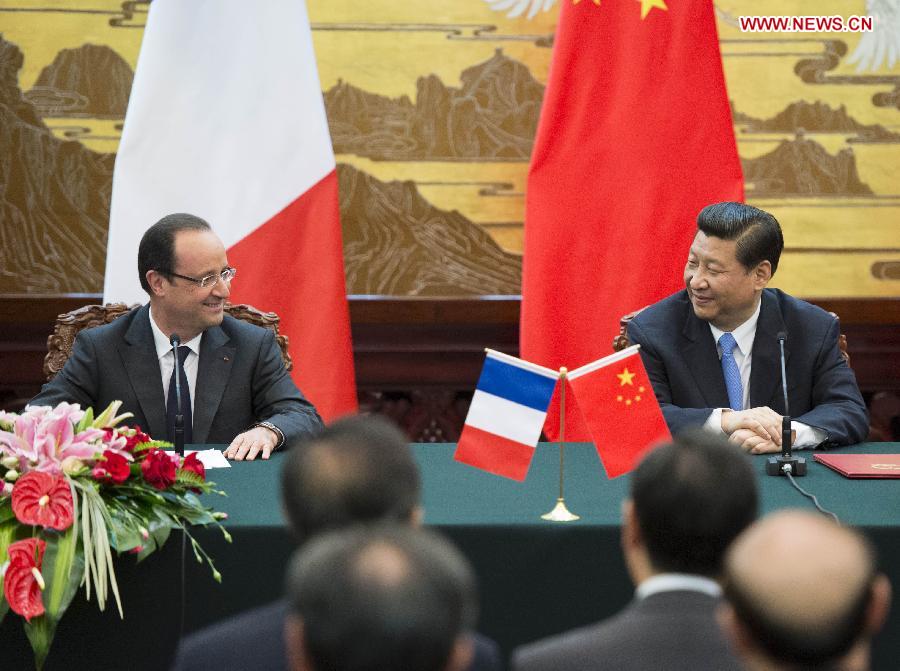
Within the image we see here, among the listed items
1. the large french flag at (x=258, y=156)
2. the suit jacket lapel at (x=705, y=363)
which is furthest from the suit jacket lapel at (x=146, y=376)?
the suit jacket lapel at (x=705, y=363)

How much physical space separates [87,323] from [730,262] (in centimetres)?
227

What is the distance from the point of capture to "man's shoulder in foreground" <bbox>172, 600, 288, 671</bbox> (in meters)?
1.59

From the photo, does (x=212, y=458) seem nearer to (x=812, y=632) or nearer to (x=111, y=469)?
(x=111, y=469)

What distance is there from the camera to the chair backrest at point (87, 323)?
4.04 metres

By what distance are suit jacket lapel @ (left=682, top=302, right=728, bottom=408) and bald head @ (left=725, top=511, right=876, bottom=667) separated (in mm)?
2623

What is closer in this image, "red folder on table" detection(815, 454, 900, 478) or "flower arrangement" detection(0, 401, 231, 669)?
"flower arrangement" detection(0, 401, 231, 669)

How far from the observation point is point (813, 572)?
4.21ft

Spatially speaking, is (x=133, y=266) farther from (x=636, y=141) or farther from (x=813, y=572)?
(x=813, y=572)

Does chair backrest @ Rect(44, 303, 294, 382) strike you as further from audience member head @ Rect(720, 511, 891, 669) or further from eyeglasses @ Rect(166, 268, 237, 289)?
audience member head @ Rect(720, 511, 891, 669)

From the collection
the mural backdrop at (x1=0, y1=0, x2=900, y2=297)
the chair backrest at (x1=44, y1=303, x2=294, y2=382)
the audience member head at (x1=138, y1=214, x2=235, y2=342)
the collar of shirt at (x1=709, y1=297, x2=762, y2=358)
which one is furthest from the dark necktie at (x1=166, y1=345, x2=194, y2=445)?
the collar of shirt at (x1=709, y1=297, x2=762, y2=358)

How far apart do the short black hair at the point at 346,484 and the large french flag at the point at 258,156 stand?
10.3ft

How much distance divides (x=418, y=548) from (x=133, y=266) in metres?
3.66

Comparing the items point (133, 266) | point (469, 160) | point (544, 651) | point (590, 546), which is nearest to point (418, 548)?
point (544, 651)

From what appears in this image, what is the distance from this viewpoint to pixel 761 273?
13.1ft
